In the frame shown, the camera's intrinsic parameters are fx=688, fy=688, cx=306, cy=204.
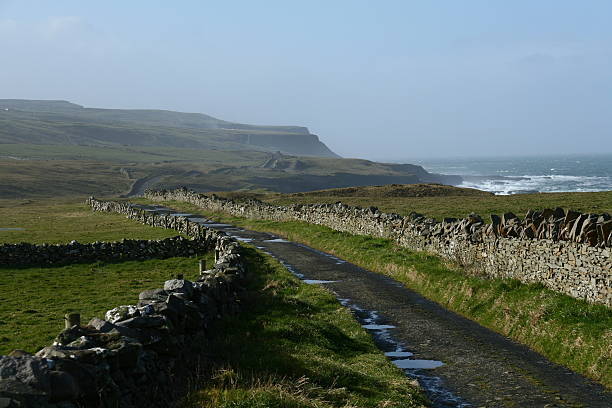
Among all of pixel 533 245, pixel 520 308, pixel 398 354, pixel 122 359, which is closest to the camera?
pixel 122 359

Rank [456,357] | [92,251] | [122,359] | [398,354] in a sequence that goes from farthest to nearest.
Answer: [92,251]
[398,354]
[456,357]
[122,359]

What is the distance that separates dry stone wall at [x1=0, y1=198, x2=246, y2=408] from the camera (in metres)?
8.09

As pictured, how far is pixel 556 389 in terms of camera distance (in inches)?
569

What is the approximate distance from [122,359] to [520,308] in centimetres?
1330

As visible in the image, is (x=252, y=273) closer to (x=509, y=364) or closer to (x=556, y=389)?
(x=509, y=364)

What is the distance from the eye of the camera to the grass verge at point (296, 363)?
35.6ft

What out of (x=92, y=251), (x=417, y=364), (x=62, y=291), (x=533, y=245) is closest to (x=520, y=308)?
(x=533, y=245)

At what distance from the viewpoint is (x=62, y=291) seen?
91.8 feet

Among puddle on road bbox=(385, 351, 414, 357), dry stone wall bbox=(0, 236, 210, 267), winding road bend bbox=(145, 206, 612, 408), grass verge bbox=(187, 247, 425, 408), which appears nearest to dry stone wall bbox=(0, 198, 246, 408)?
grass verge bbox=(187, 247, 425, 408)

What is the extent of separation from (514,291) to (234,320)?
9155mm

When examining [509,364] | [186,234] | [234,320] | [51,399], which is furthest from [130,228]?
[51,399]

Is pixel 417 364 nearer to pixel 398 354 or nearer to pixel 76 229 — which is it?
pixel 398 354

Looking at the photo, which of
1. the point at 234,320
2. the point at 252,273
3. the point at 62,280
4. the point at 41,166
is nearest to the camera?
the point at 234,320

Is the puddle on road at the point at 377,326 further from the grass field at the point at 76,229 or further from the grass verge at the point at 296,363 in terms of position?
the grass field at the point at 76,229
